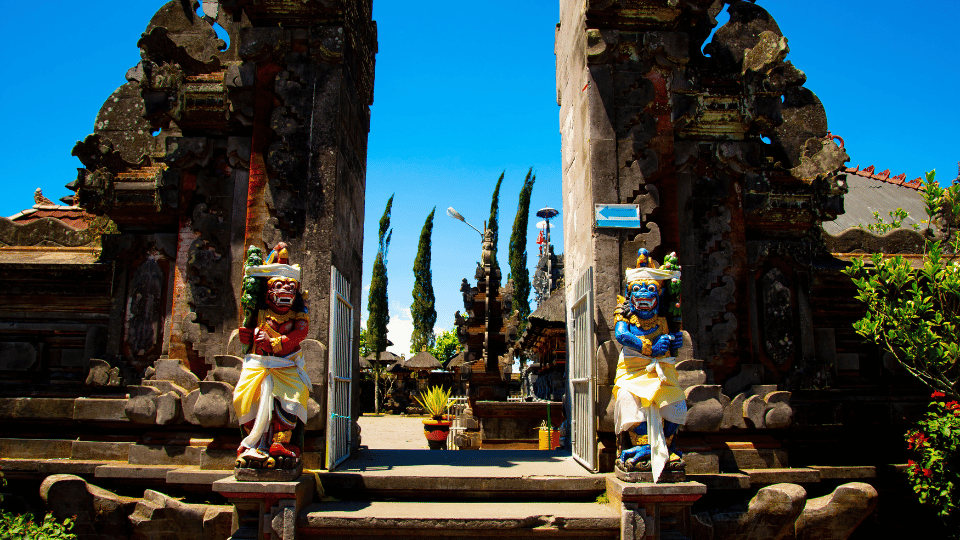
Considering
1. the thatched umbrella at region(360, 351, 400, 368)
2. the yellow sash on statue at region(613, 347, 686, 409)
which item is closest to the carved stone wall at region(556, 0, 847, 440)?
the yellow sash on statue at region(613, 347, 686, 409)

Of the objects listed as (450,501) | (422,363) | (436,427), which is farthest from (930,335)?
(422,363)

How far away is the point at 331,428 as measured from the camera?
20.7ft

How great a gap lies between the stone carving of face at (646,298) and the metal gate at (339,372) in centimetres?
315

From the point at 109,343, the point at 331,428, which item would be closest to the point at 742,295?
the point at 331,428

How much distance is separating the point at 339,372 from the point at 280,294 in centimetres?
176

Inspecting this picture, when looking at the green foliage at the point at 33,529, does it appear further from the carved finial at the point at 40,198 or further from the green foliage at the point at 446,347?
the green foliage at the point at 446,347

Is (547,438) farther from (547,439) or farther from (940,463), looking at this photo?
(940,463)

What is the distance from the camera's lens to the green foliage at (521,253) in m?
39.8

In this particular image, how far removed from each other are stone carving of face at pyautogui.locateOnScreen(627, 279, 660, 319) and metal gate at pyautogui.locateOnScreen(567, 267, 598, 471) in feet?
3.01

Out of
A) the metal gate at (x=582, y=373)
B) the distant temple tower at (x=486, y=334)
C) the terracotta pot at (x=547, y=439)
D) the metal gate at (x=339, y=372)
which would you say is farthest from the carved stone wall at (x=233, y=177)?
the distant temple tower at (x=486, y=334)

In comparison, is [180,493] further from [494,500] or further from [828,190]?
[828,190]

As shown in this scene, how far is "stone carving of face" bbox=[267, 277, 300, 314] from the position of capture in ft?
17.8

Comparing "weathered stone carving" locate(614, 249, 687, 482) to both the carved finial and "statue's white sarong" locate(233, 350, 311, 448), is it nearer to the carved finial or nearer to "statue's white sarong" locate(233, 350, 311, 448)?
"statue's white sarong" locate(233, 350, 311, 448)

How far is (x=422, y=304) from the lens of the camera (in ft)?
144
